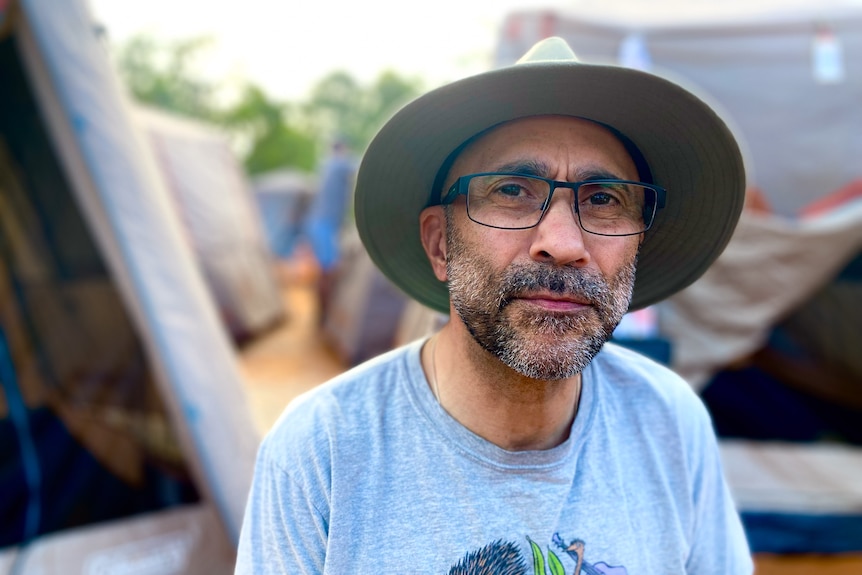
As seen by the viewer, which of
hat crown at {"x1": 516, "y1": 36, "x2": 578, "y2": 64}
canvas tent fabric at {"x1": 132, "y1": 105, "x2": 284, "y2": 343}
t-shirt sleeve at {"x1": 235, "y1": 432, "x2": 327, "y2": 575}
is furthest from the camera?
canvas tent fabric at {"x1": 132, "y1": 105, "x2": 284, "y2": 343}

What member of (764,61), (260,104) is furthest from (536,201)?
(260,104)

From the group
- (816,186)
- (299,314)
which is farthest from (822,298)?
(299,314)

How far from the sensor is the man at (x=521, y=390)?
3.52 feet

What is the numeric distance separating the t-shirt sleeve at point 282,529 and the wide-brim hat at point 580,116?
54 centimetres

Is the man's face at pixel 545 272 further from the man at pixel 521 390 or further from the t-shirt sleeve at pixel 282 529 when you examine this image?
the t-shirt sleeve at pixel 282 529

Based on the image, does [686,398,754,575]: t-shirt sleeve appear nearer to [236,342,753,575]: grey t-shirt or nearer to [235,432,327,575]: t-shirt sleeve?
[236,342,753,575]: grey t-shirt

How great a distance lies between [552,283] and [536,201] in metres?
0.15

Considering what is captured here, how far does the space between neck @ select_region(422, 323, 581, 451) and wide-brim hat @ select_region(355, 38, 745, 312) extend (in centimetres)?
33

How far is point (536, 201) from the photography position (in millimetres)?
1122

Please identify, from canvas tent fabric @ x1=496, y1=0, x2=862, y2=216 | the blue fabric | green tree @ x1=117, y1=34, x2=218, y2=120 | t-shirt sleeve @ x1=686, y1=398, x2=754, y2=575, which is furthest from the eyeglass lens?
green tree @ x1=117, y1=34, x2=218, y2=120

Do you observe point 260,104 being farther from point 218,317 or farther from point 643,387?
point 643,387

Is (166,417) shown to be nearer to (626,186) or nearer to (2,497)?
(2,497)

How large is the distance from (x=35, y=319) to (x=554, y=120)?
2.99 metres

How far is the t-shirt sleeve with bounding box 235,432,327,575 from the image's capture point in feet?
3.46
